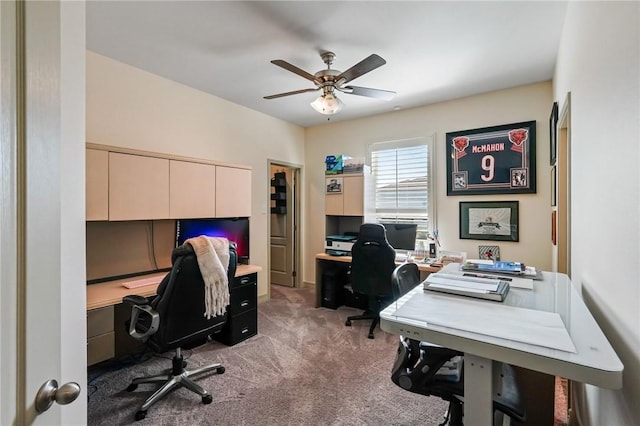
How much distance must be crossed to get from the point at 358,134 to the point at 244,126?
1.67m

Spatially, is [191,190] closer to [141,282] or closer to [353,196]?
[141,282]

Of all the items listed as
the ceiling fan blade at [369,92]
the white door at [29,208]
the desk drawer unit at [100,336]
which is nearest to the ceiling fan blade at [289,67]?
the ceiling fan blade at [369,92]

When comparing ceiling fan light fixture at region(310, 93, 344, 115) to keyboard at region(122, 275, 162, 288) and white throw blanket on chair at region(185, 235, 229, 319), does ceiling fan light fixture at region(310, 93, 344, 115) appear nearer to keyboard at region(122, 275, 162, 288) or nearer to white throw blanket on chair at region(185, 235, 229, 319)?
white throw blanket on chair at region(185, 235, 229, 319)

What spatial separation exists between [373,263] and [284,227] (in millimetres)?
2204

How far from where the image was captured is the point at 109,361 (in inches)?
104

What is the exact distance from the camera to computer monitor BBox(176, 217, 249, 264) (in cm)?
301

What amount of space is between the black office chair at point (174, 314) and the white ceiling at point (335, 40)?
1.67 metres

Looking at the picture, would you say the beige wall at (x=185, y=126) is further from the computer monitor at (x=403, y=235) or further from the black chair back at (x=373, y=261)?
the computer monitor at (x=403, y=235)

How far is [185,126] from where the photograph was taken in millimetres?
3393

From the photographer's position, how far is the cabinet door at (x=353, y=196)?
4.12 m

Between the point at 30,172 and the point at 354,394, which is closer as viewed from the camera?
the point at 30,172

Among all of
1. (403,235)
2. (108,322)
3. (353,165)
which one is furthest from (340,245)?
(108,322)

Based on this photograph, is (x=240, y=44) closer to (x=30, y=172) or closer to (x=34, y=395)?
(x=30, y=172)

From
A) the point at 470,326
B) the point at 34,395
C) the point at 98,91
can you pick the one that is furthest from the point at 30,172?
the point at 98,91
